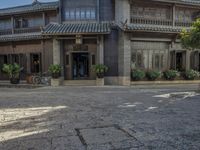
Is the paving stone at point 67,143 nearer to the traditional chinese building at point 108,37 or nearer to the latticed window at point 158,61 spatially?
the traditional chinese building at point 108,37

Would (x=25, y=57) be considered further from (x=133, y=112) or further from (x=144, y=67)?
(x=133, y=112)

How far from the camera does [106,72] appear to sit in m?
19.0

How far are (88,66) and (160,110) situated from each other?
39.0 ft

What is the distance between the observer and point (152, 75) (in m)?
19.3

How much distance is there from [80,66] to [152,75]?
21.6 feet

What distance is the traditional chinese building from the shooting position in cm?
1883

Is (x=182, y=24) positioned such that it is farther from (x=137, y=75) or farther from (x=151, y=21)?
(x=137, y=75)

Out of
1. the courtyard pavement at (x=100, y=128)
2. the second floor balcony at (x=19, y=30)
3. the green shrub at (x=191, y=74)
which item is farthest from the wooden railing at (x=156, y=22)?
the courtyard pavement at (x=100, y=128)

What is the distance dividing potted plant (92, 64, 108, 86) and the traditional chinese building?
0.68 meters

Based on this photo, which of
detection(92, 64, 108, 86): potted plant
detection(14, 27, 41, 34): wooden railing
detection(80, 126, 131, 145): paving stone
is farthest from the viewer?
detection(14, 27, 41, 34): wooden railing

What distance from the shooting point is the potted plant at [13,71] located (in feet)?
66.1

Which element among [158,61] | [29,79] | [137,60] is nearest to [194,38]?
[137,60]

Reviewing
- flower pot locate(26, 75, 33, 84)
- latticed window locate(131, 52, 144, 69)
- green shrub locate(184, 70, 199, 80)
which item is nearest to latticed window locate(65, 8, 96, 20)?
latticed window locate(131, 52, 144, 69)

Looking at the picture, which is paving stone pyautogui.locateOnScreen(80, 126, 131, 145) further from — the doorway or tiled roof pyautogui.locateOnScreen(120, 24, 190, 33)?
the doorway
